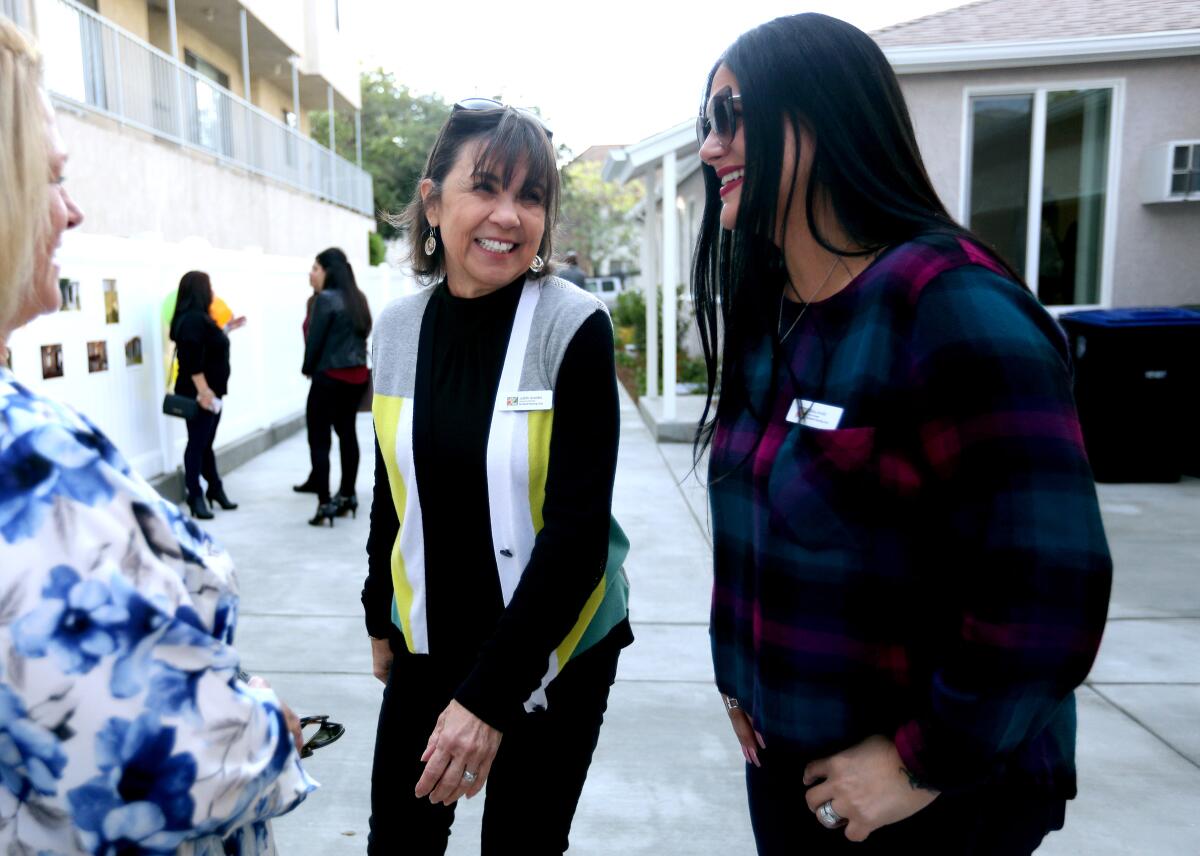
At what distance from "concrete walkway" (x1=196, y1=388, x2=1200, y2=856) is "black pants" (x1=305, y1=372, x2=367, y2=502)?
0.32m

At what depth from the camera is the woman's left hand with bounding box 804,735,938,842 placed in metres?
1.38

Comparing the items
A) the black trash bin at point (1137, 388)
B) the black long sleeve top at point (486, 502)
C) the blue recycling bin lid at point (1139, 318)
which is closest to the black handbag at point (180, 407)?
the black long sleeve top at point (486, 502)

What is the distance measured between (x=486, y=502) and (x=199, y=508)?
6.19 metres

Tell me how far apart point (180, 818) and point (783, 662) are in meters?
0.83

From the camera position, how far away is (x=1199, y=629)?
4.90 m

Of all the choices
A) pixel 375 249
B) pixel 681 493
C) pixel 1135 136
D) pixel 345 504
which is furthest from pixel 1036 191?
pixel 375 249

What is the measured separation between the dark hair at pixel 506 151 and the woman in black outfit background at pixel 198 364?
5.76 m

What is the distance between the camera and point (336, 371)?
7.29 m

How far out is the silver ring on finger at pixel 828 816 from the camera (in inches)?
58.3

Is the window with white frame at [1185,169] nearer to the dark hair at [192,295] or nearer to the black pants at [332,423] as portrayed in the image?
the black pants at [332,423]

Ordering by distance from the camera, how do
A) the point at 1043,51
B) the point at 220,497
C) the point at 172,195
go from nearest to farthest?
the point at 220,497, the point at 1043,51, the point at 172,195

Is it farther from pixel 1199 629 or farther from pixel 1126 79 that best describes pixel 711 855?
pixel 1126 79

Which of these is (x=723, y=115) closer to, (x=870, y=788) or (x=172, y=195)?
(x=870, y=788)


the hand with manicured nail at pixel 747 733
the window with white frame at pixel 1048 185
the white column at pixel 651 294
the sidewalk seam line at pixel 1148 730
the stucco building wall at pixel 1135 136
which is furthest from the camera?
the white column at pixel 651 294
